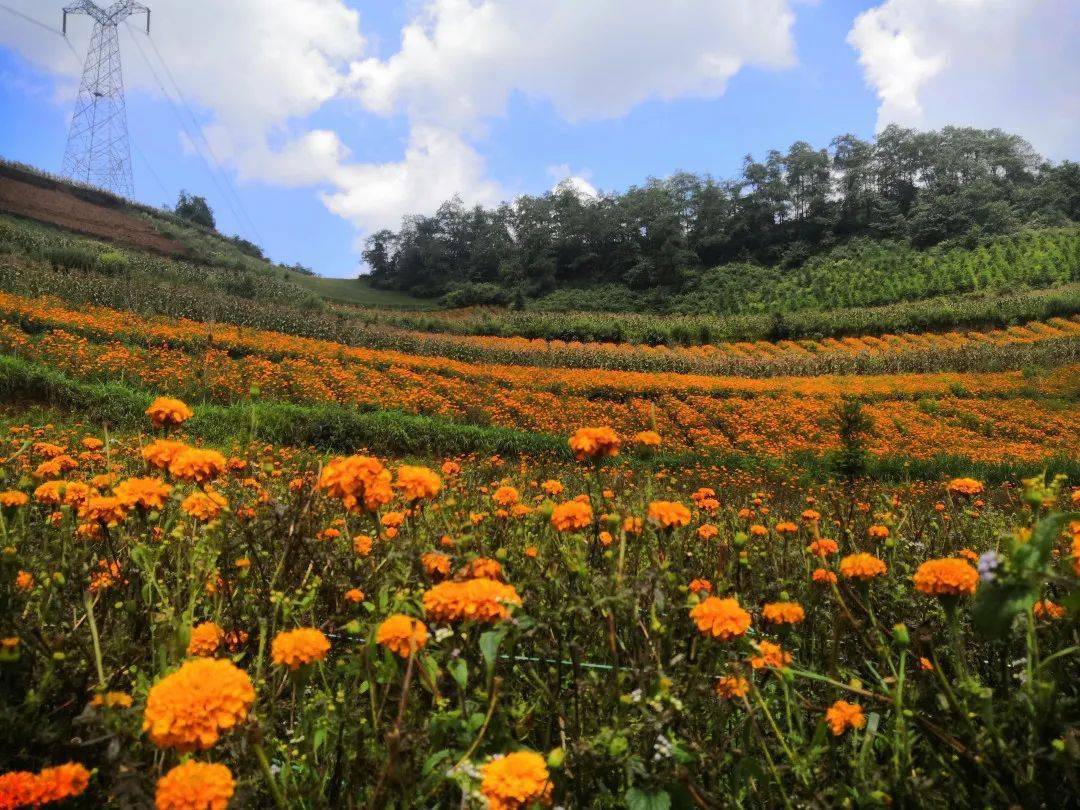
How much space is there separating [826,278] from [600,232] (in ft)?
72.8

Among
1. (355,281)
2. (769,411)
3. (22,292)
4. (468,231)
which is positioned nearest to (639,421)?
(769,411)

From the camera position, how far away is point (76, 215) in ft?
105

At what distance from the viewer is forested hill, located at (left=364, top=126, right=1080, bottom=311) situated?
4191 cm

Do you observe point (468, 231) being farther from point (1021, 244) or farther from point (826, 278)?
point (1021, 244)

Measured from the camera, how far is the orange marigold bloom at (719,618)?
1208mm

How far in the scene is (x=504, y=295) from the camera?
4881 centimetres

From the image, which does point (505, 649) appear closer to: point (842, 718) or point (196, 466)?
point (842, 718)

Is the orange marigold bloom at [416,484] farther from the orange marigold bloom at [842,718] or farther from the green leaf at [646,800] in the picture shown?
the orange marigold bloom at [842,718]

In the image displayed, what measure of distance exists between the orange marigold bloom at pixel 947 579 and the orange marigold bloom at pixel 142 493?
1835mm

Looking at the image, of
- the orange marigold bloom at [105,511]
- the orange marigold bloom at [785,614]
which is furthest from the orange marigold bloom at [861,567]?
the orange marigold bloom at [105,511]

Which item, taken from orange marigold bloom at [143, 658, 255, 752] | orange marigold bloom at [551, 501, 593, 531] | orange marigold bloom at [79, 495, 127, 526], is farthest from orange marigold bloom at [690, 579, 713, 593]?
orange marigold bloom at [79, 495, 127, 526]

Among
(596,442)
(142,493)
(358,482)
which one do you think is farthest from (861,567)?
(142,493)

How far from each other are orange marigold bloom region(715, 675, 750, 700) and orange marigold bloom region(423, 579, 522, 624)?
484mm

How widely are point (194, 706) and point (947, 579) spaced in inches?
55.5
